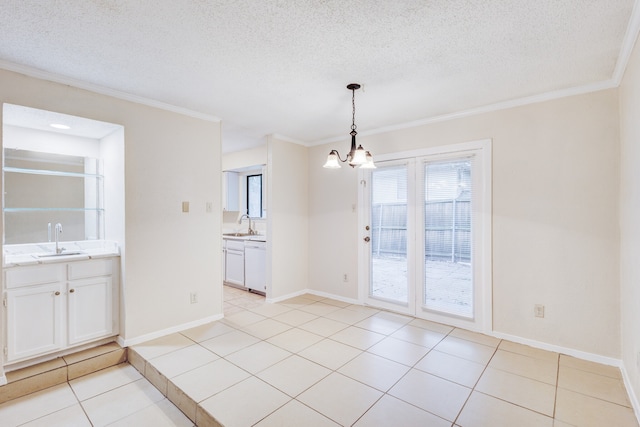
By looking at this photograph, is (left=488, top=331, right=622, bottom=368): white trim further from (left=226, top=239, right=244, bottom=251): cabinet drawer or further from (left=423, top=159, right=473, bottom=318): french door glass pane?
(left=226, top=239, right=244, bottom=251): cabinet drawer

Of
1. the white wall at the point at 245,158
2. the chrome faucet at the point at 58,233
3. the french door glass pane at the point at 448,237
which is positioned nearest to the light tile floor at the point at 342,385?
the french door glass pane at the point at 448,237

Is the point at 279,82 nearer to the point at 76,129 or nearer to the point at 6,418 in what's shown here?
the point at 76,129

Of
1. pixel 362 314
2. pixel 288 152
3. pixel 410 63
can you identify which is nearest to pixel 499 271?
pixel 362 314

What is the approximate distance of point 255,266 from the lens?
487 cm

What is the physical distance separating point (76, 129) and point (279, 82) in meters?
2.07

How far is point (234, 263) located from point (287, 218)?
147 centimetres

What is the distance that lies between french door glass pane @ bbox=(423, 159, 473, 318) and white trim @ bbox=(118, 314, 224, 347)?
2.53 meters

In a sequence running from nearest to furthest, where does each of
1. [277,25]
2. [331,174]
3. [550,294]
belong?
[277,25]
[550,294]
[331,174]

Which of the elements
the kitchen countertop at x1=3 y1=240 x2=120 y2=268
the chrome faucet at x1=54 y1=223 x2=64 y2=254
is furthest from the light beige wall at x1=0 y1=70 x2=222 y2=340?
the chrome faucet at x1=54 y1=223 x2=64 y2=254

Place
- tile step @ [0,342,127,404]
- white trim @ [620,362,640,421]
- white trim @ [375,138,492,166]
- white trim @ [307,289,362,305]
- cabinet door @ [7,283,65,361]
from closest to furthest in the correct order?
white trim @ [620,362,640,421]
tile step @ [0,342,127,404]
cabinet door @ [7,283,65,361]
white trim @ [375,138,492,166]
white trim @ [307,289,362,305]

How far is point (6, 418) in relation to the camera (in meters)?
2.05

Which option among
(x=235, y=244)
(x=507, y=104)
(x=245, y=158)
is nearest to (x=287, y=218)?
(x=235, y=244)

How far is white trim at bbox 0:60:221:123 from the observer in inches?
91.8

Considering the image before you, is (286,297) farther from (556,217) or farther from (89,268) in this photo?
(556,217)
